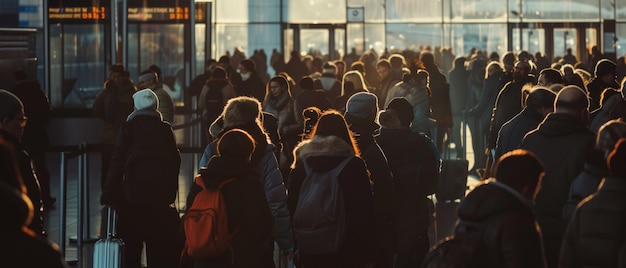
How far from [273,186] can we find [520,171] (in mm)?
3244

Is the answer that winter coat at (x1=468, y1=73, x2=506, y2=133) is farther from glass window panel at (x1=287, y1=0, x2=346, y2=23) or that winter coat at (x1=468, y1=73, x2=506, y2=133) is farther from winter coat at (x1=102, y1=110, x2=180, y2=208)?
glass window panel at (x1=287, y1=0, x2=346, y2=23)

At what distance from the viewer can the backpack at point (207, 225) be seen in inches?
312

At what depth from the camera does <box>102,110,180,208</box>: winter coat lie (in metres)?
10.7

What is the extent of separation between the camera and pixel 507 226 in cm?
603

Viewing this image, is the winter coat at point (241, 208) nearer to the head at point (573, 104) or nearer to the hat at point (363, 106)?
the head at point (573, 104)

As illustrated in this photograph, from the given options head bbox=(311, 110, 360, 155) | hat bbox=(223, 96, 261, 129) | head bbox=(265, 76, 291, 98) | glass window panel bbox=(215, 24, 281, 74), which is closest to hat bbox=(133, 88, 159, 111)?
hat bbox=(223, 96, 261, 129)

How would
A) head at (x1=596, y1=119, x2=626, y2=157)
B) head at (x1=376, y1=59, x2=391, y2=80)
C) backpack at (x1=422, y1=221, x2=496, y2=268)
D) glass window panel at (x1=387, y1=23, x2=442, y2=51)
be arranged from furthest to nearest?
1. glass window panel at (x1=387, y1=23, x2=442, y2=51)
2. head at (x1=376, y1=59, x2=391, y2=80)
3. head at (x1=596, y1=119, x2=626, y2=157)
4. backpack at (x1=422, y1=221, x2=496, y2=268)

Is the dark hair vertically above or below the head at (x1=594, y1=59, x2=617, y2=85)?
below

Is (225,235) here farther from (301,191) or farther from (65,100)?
(65,100)

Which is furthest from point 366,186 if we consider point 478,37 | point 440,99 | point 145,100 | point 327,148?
→ point 478,37

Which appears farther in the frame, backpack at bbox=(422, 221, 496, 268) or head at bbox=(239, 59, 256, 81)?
head at bbox=(239, 59, 256, 81)

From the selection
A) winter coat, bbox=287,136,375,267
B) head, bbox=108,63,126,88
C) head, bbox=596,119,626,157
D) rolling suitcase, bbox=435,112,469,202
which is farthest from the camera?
head, bbox=108,63,126,88

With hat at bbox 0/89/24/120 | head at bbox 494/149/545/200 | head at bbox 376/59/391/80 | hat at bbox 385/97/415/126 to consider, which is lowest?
head at bbox 494/149/545/200

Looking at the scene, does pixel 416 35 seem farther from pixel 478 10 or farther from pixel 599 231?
pixel 599 231
